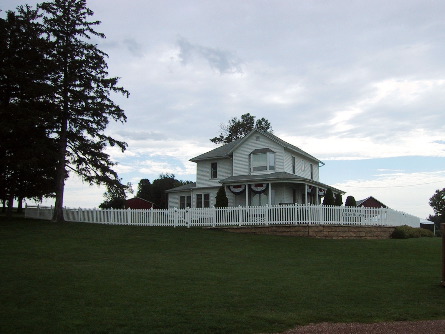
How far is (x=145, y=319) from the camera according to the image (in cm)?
696

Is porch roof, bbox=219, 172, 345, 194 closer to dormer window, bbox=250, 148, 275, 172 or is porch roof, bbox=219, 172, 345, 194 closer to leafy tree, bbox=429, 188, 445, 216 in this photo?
dormer window, bbox=250, 148, 275, 172

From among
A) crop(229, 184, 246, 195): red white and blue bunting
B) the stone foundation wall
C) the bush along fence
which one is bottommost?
the stone foundation wall

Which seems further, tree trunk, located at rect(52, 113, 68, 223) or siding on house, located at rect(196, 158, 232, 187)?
siding on house, located at rect(196, 158, 232, 187)

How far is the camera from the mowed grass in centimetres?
698

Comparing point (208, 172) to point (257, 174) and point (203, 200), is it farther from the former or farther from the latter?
point (257, 174)

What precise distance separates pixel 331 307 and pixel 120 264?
6950mm

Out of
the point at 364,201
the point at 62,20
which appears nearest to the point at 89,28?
the point at 62,20

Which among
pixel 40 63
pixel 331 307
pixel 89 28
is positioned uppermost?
pixel 89 28

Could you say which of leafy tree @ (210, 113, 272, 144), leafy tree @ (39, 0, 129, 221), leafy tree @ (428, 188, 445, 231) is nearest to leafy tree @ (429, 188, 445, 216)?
leafy tree @ (428, 188, 445, 231)

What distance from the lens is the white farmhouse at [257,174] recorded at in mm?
32562

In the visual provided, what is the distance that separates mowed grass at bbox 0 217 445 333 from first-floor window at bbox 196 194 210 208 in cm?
1894

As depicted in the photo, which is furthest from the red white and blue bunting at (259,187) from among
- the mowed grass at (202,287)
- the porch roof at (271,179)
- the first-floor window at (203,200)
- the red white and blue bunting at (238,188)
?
the mowed grass at (202,287)

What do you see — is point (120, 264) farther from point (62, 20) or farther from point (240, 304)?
point (62, 20)

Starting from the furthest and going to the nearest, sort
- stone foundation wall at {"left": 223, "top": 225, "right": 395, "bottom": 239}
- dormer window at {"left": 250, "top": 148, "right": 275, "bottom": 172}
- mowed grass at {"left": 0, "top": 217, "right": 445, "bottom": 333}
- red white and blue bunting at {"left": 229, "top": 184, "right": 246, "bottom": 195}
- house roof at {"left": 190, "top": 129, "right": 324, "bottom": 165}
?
house roof at {"left": 190, "top": 129, "right": 324, "bottom": 165}, dormer window at {"left": 250, "top": 148, "right": 275, "bottom": 172}, red white and blue bunting at {"left": 229, "top": 184, "right": 246, "bottom": 195}, stone foundation wall at {"left": 223, "top": 225, "right": 395, "bottom": 239}, mowed grass at {"left": 0, "top": 217, "right": 445, "bottom": 333}
